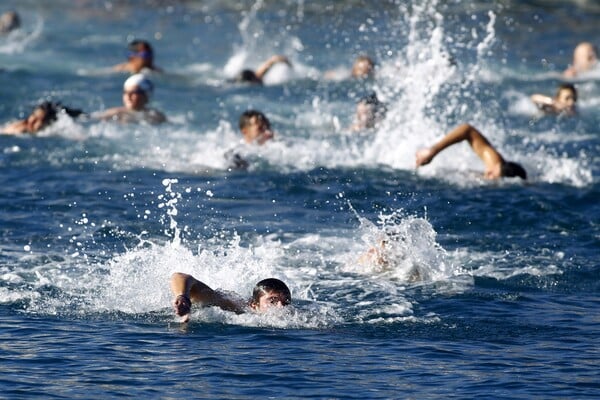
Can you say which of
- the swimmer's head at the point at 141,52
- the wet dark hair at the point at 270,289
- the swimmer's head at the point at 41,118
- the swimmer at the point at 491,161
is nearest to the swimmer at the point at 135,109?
the swimmer's head at the point at 41,118

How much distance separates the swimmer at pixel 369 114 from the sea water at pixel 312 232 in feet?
0.64

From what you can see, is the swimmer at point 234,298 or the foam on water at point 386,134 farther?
the foam on water at point 386,134

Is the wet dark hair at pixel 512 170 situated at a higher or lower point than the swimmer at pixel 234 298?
higher

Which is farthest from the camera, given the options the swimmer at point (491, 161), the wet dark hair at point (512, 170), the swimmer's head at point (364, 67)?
the swimmer's head at point (364, 67)

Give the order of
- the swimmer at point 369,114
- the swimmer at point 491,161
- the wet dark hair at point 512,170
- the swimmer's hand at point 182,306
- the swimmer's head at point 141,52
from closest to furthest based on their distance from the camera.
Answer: the swimmer's hand at point 182,306
the swimmer at point 491,161
the wet dark hair at point 512,170
the swimmer at point 369,114
the swimmer's head at point 141,52

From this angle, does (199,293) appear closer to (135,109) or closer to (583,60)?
(135,109)

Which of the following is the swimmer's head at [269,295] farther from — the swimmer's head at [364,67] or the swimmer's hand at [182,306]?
the swimmer's head at [364,67]

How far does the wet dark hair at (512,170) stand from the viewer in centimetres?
1750

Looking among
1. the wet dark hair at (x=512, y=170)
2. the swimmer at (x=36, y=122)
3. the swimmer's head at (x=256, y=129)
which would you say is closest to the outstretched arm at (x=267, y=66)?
the swimmer at (x=36, y=122)

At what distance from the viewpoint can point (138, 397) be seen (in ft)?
31.3

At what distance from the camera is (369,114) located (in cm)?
2064

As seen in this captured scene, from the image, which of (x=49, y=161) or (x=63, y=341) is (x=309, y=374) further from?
(x=49, y=161)

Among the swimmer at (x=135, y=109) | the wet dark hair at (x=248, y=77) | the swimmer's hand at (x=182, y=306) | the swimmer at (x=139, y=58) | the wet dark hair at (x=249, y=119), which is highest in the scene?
the swimmer at (x=139, y=58)

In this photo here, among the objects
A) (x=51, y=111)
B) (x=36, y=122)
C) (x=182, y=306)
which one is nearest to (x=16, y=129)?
(x=36, y=122)
